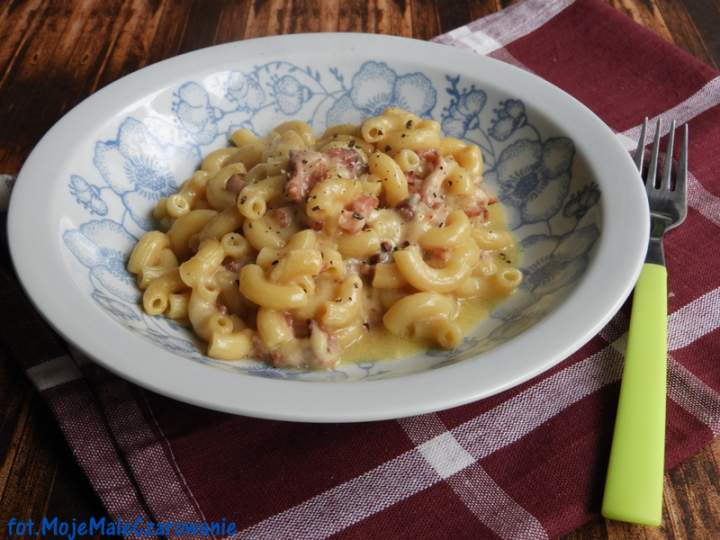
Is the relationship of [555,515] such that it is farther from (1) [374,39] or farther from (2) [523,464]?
(1) [374,39]

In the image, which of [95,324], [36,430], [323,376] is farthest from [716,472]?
[36,430]

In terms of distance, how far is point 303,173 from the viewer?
1.60m

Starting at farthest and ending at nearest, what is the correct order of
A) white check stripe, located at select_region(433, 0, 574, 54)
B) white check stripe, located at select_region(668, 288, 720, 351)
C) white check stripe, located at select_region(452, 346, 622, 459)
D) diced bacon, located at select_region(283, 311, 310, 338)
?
white check stripe, located at select_region(433, 0, 574, 54)
white check stripe, located at select_region(668, 288, 720, 351)
diced bacon, located at select_region(283, 311, 310, 338)
white check stripe, located at select_region(452, 346, 622, 459)

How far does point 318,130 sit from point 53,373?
0.98 metres

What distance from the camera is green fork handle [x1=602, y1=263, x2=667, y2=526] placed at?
4.14ft

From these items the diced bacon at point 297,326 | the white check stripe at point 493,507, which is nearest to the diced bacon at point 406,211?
the diced bacon at point 297,326

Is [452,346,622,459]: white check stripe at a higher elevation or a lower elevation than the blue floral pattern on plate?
lower

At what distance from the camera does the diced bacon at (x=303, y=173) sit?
5.22 ft

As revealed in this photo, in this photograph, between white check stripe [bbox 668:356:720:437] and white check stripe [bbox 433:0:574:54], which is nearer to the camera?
white check stripe [bbox 668:356:720:437]

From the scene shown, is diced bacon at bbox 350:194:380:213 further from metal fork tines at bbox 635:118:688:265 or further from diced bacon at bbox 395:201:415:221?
metal fork tines at bbox 635:118:688:265

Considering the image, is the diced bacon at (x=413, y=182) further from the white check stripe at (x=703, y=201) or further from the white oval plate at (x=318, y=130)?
the white check stripe at (x=703, y=201)

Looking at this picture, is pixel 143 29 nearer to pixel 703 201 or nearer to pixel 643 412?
pixel 703 201

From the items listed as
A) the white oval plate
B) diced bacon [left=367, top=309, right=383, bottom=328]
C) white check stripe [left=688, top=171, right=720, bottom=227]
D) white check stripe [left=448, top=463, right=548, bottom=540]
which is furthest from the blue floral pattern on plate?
white check stripe [left=688, top=171, right=720, bottom=227]

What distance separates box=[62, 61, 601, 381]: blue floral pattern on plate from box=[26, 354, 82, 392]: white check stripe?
0.18m
